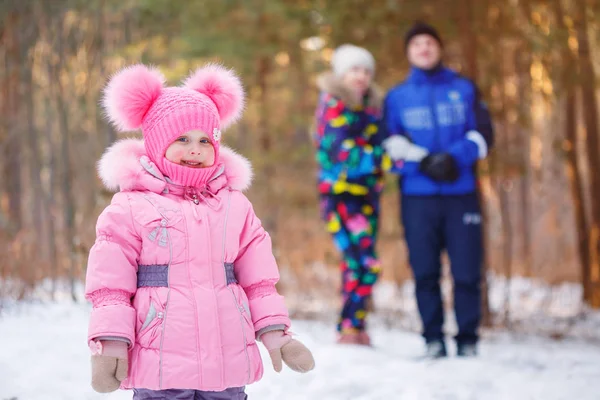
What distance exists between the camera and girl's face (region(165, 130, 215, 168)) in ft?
9.00

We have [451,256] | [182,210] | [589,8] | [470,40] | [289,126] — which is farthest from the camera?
[289,126]

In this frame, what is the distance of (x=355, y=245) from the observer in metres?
5.50

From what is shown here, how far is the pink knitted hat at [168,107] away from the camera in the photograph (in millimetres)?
2744

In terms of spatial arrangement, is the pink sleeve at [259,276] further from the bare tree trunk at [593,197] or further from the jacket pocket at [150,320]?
the bare tree trunk at [593,197]

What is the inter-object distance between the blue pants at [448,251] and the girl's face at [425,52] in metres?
1.01

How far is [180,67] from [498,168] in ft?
12.4

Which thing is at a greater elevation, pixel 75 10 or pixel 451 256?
pixel 75 10

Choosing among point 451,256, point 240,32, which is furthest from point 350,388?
point 240,32

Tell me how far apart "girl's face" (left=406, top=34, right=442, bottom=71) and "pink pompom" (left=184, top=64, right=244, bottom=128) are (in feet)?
8.67

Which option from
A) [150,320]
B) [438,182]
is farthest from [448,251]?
[150,320]

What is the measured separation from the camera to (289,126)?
1038 cm

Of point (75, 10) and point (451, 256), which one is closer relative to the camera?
point (451, 256)

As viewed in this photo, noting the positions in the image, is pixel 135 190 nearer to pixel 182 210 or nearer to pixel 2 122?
pixel 182 210

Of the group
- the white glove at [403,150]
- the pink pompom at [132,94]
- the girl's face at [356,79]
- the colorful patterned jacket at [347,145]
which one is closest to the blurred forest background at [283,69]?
the girl's face at [356,79]
